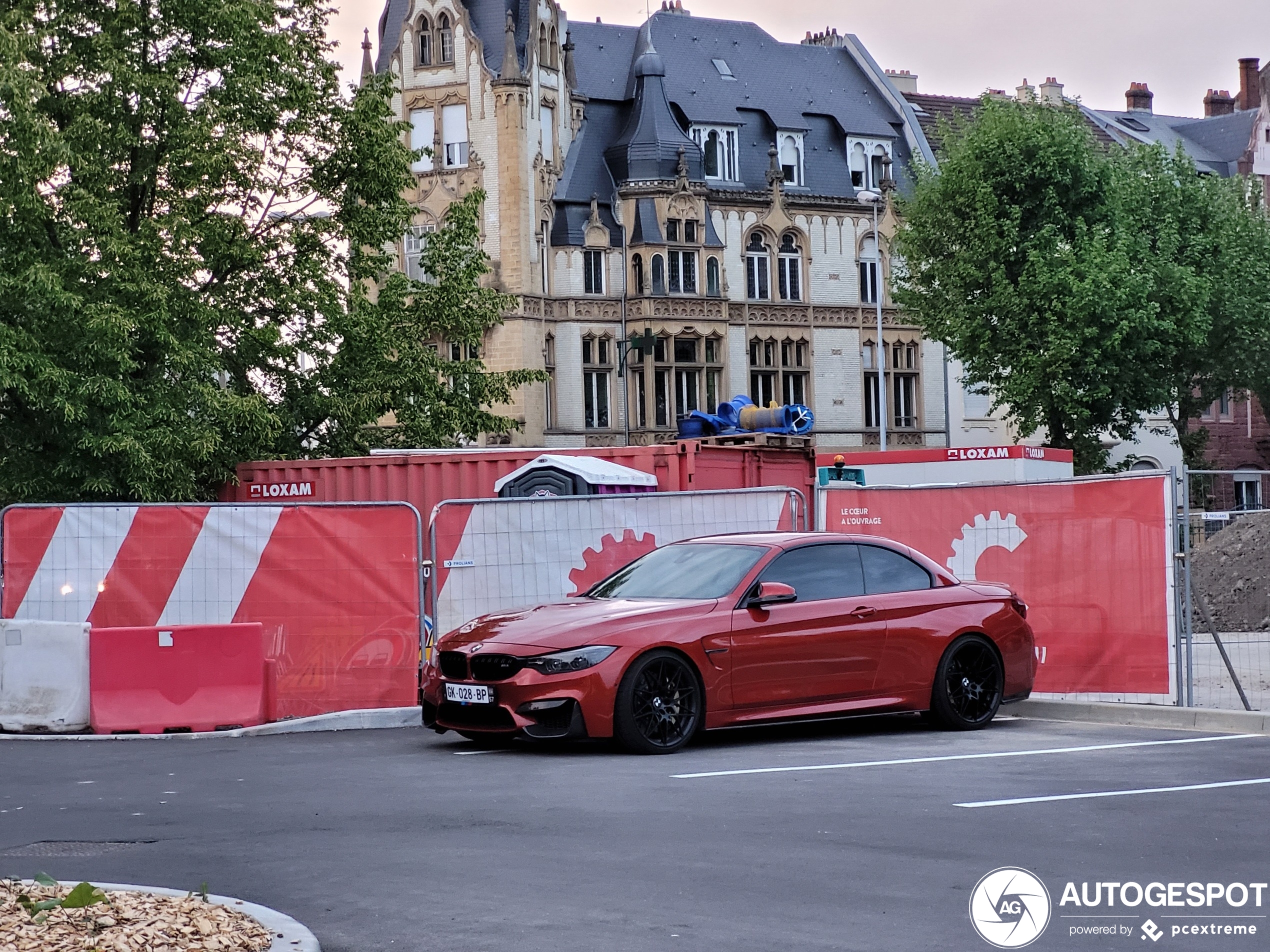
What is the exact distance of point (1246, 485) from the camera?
211 feet

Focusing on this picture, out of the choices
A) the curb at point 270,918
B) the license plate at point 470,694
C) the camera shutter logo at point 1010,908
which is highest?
the license plate at point 470,694

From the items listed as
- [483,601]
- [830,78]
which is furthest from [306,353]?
[830,78]

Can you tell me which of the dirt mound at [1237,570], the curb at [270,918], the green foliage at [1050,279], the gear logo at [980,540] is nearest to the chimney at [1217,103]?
the green foliage at [1050,279]

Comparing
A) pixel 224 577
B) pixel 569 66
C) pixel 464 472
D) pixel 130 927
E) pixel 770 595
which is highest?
pixel 569 66

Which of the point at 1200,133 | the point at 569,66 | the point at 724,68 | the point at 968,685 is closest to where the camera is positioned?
the point at 968,685

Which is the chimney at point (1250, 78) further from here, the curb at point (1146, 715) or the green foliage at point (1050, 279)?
the curb at point (1146, 715)

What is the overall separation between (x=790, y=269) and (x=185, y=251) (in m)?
36.4

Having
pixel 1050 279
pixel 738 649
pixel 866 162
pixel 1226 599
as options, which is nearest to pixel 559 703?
pixel 738 649

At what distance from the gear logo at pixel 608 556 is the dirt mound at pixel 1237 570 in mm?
Result: 15907

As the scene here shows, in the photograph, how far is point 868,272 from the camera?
207ft

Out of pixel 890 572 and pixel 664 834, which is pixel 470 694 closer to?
pixel 890 572

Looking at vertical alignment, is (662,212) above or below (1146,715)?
above

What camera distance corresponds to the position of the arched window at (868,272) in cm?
6312

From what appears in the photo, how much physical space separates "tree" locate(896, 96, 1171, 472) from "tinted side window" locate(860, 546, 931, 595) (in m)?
31.3
